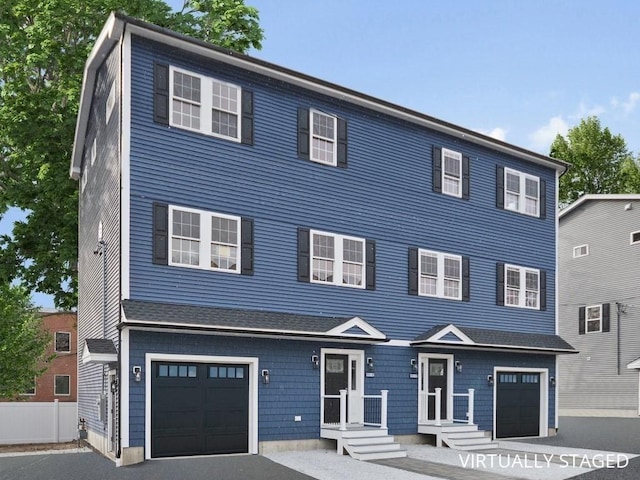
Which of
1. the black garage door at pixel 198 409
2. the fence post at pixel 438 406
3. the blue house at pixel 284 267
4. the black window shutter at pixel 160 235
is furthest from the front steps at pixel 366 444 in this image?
the black window shutter at pixel 160 235

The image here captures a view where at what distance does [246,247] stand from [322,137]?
3.96 metres

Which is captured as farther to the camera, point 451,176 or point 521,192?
point 521,192

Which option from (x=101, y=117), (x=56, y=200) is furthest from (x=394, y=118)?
(x=56, y=200)

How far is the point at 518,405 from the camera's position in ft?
82.3

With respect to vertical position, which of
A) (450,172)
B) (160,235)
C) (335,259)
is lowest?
(335,259)

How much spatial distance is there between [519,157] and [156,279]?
14.0 meters

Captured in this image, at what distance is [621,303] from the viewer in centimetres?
3541

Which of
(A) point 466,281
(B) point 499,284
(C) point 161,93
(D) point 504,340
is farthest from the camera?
(B) point 499,284

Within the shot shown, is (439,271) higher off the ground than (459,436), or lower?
higher

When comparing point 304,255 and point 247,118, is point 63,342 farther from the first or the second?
point 247,118

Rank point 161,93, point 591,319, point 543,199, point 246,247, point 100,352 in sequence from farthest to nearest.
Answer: point 591,319 → point 543,199 → point 246,247 → point 161,93 → point 100,352

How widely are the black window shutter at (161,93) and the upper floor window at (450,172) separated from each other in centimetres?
890

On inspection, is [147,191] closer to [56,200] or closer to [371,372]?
[371,372]

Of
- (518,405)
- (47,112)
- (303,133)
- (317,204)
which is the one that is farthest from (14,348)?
(518,405)
